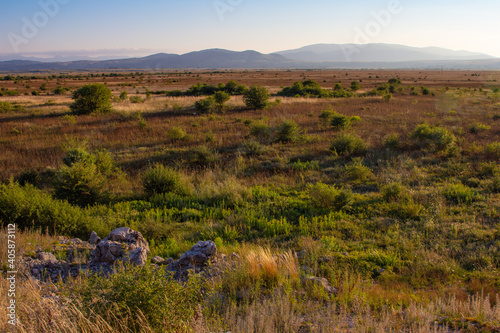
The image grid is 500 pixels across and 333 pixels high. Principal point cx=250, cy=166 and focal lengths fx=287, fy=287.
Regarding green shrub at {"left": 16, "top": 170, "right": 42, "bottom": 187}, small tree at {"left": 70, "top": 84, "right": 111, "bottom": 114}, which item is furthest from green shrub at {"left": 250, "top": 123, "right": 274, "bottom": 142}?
small tree at {"left": 70, "top": 84, "right": 111, "bottom": 114}

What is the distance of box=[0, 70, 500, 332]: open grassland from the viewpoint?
9.48 ft

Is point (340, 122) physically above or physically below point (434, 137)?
above

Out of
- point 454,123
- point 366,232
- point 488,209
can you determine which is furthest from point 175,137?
point 454,123

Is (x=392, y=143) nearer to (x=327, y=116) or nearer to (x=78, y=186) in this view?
(x=327, y=116)

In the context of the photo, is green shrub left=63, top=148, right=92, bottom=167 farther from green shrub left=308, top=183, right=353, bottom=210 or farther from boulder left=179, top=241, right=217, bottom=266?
green shrub left=308, top=183, right=353, bottom=210

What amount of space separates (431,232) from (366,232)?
1.22m

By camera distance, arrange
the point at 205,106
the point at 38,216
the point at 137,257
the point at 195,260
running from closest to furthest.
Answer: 1. the point at 137,257
2. the point at 195,260
3. the point at 38,216
4. the point at 205,106

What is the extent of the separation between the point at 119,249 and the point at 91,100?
68.5ft

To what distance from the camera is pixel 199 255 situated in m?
4.39

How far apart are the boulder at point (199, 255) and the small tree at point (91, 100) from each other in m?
20.9

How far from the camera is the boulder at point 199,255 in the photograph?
4.39 m

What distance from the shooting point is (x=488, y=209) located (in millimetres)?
6453

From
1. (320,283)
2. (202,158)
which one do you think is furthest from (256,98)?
(320,283)

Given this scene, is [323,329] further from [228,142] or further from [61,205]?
[228,142]
